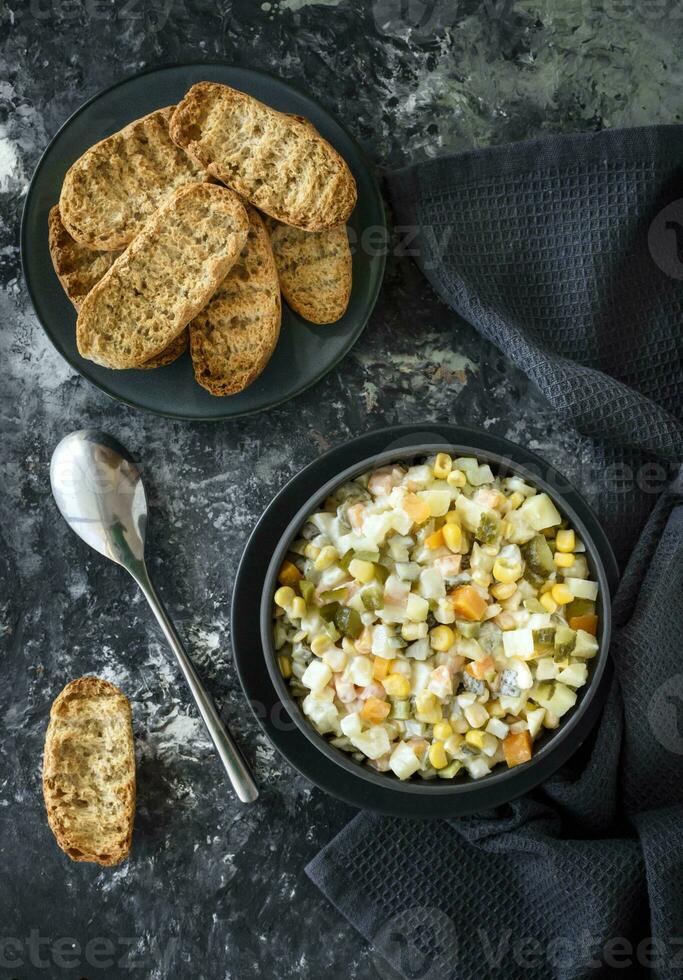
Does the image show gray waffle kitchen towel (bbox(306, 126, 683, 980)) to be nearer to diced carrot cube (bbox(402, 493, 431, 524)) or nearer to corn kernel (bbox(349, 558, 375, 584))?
diced carrot cube (bbox(402, 493, 431, 524))

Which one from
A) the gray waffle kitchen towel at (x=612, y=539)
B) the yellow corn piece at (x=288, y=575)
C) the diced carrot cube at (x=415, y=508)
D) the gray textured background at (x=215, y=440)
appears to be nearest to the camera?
the diced carrot cube at (x=415, y=508)

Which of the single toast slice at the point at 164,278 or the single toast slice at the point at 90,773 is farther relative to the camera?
→ the single toast slice at the point at 90,773

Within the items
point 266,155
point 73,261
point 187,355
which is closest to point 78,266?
point 73,261

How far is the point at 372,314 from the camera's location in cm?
275

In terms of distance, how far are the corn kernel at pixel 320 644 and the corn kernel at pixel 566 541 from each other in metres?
0.70

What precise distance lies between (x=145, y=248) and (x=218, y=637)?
1214 millimetres

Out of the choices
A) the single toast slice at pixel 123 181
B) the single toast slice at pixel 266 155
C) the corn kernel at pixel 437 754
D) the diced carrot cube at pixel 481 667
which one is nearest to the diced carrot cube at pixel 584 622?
the diced carrot cube at pixel 481 667

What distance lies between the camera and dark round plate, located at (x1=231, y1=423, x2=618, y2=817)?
2.49 m

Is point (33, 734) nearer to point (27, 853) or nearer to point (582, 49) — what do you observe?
point (27, 853)

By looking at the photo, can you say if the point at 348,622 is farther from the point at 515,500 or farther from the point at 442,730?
the point at 515,500

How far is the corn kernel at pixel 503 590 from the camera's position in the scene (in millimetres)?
2350

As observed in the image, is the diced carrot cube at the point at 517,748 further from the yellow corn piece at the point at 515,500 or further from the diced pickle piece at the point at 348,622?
the yellow corn piece at the point at 515,500

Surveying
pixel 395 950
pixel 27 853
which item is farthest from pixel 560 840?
pixel 27 853

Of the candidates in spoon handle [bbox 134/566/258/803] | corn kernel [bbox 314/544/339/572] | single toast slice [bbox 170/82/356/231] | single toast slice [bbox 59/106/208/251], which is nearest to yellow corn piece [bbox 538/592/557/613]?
corn kernel [bbox 314/544/339/572]
